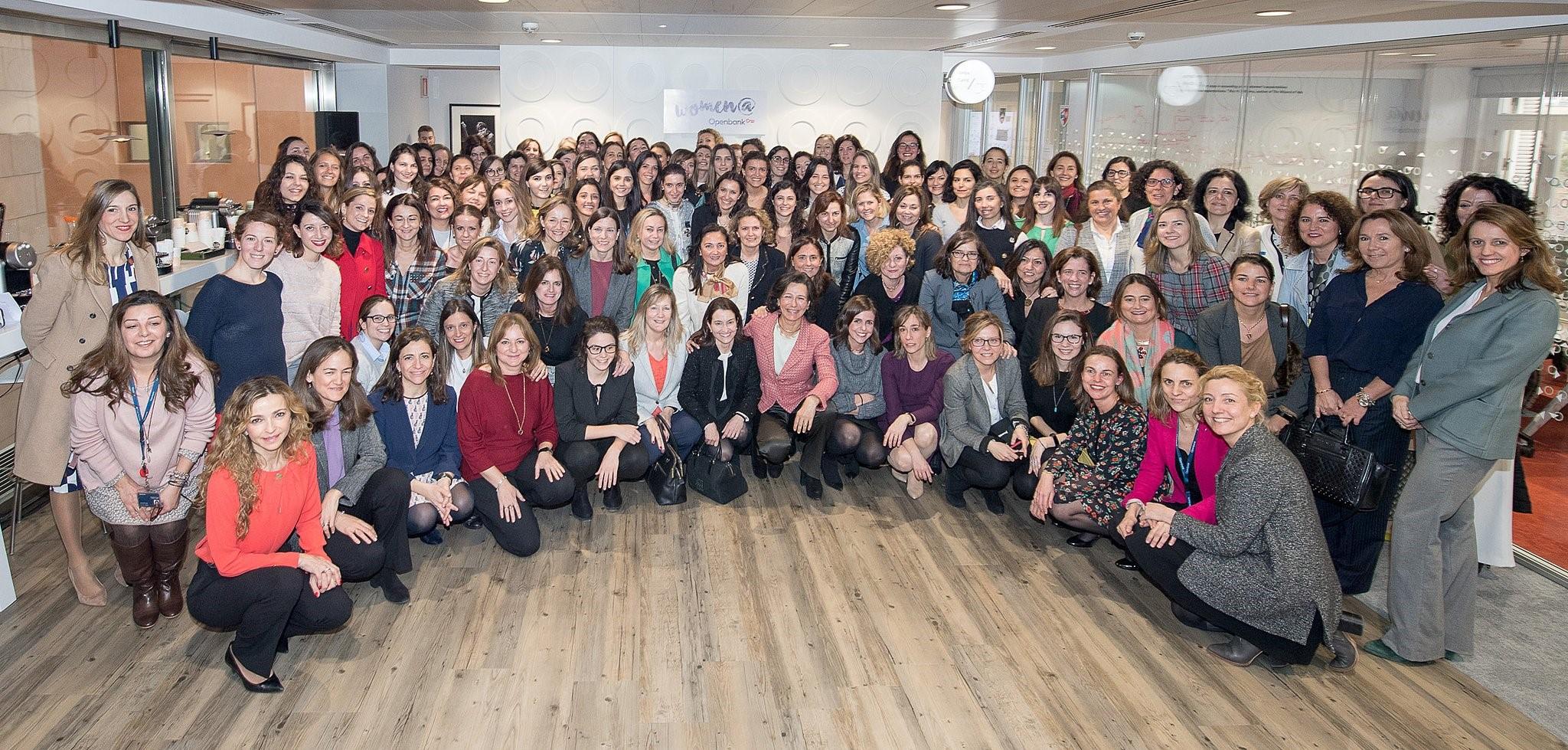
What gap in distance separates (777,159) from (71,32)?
476 centimetres

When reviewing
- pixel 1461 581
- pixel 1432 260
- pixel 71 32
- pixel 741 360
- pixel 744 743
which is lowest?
pixel 744 743

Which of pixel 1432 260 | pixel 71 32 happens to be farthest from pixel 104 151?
pixel 1432 260

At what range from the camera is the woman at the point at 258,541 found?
3326 millimetres

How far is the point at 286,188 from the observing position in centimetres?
540

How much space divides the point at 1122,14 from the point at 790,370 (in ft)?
11.2

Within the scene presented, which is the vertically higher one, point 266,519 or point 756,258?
point 756,258

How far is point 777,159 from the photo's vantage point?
316 inches

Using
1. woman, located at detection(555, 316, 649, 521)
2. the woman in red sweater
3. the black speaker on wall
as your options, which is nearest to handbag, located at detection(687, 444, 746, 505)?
woman, located at detection(555, 316, 649, 521)

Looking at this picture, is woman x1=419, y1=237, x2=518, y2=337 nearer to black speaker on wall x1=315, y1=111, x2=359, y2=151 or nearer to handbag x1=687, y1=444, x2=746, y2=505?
handbag x1=687, y1=444, x2=746, y2=505

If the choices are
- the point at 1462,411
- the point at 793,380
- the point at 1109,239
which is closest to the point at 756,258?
the point at 793,380

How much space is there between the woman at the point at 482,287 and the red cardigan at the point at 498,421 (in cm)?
38

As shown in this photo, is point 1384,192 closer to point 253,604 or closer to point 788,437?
point 788,437

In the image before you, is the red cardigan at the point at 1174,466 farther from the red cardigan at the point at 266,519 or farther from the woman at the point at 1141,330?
the red cardigan at the point at 266,519

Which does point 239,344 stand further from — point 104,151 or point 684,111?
point 684,111
